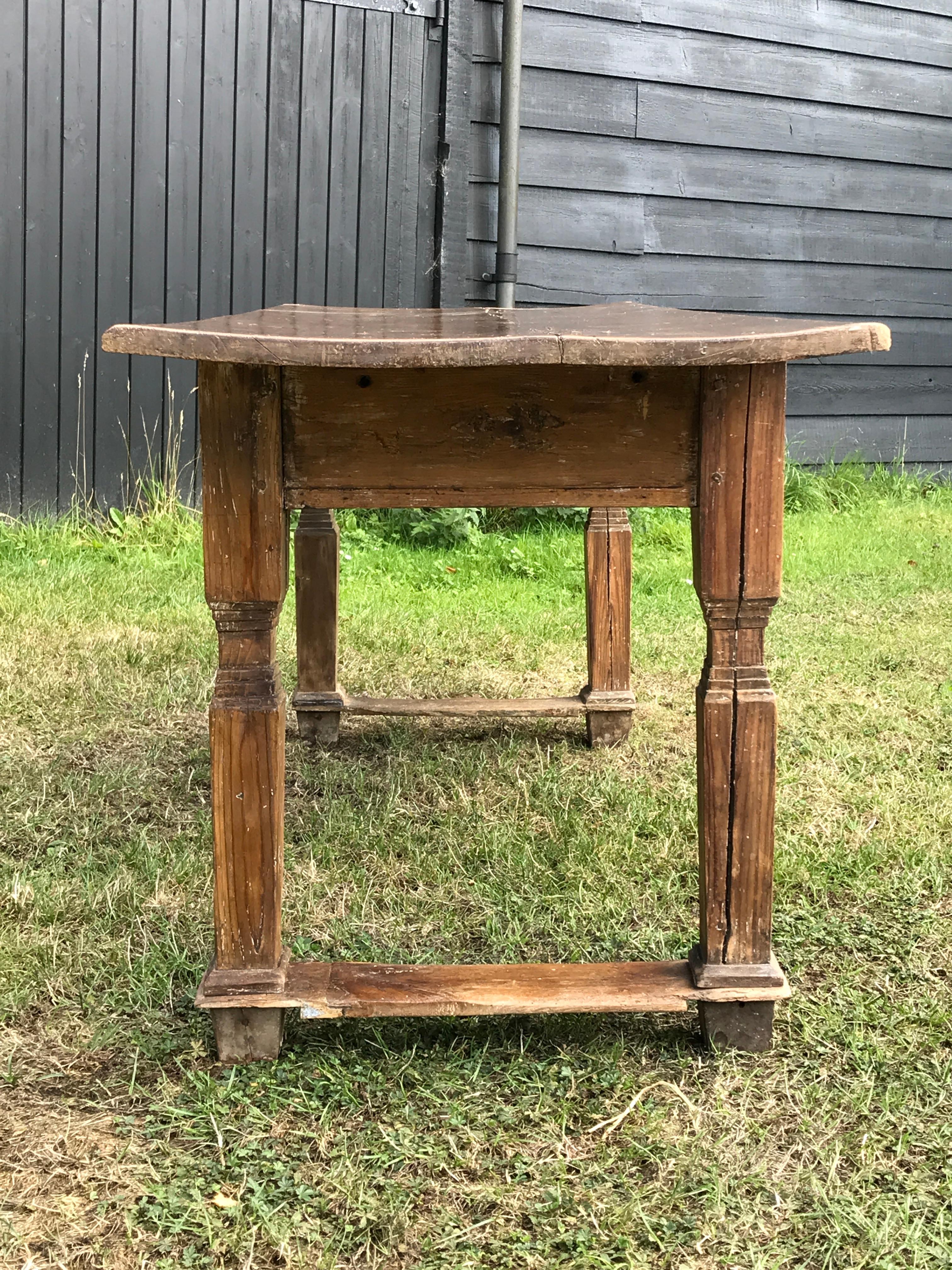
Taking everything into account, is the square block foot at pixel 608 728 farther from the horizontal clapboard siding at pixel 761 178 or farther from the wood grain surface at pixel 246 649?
the horizontal clapboard siding at pixel 761 178

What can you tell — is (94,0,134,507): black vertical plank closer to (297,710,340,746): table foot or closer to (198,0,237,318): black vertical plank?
(198,0,237,318): black vertical plank

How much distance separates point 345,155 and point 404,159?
265mm

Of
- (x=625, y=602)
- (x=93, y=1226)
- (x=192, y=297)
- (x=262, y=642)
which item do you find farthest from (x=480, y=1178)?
(x=192, y=297)

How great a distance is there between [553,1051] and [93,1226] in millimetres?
657

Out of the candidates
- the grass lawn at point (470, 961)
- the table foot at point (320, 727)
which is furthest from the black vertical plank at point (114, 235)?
the table foot at point (320, 727)

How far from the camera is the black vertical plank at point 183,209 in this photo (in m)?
5.04

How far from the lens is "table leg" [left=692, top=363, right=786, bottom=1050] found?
5.36 ft

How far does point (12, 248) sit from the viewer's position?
4.89 metres

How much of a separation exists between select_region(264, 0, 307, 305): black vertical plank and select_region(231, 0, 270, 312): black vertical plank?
0.08ft

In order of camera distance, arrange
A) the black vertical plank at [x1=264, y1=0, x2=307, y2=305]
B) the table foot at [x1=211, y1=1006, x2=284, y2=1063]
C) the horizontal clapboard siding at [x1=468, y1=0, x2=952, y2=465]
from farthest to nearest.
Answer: the horizontal clapboard siding at [x1=468, y1=0, x2=952, y2=465] → the black vertical plank at [x1=264, y1=0, x2=307, y2=305] → the table foot at [x1=211, y1=1006, x2=284, y2=1063]

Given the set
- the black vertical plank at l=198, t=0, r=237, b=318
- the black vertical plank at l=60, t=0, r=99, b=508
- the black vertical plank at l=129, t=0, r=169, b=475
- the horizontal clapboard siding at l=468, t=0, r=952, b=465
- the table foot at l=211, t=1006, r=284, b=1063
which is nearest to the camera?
the table foot at l=211, t=1006, r=284, b=1063

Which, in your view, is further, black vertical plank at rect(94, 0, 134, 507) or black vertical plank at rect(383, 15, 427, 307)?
black vertical plank at rect(383, 15, 427, 307)

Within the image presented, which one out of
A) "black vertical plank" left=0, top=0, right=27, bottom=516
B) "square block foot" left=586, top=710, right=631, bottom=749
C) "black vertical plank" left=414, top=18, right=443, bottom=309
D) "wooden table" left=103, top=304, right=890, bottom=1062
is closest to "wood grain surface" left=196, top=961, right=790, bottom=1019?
"wooden table" left=103, top=304, right=890, bottom=1062

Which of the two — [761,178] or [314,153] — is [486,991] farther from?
[761,178]
